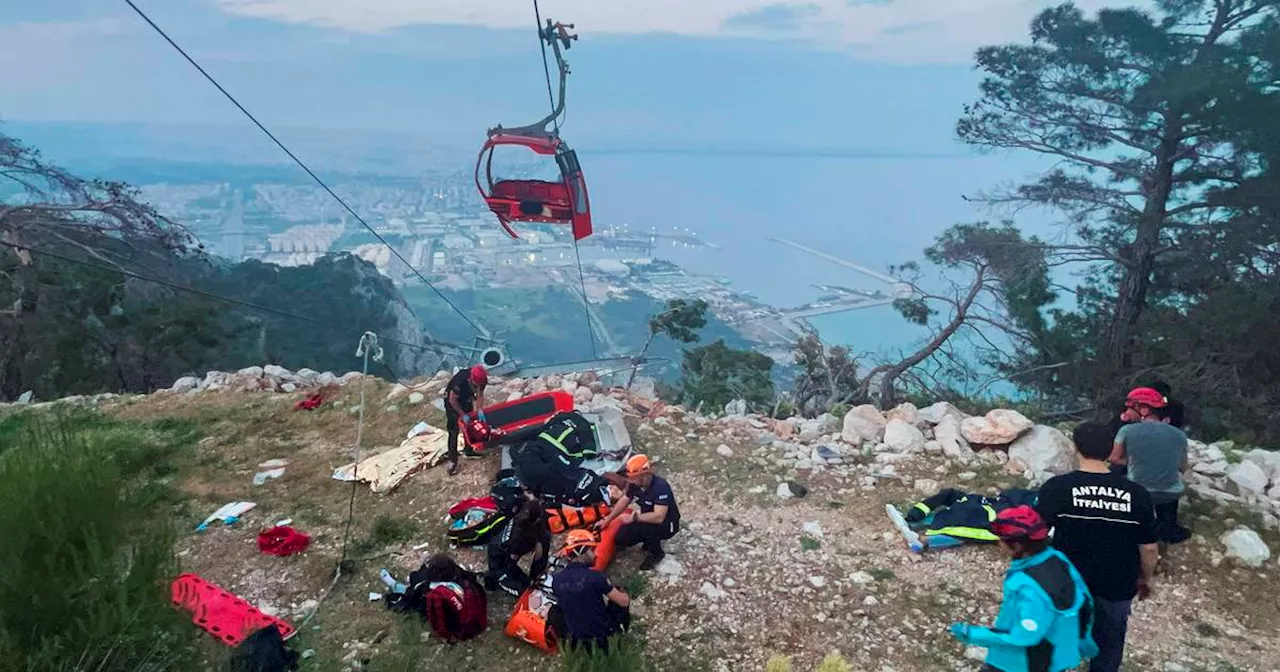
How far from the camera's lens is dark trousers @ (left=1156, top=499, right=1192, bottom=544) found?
5469mm

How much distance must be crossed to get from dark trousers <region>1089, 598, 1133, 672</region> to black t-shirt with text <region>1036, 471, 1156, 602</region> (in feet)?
0.25

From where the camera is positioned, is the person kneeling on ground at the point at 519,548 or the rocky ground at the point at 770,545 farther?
the person kneeling on ground at the point at 519,548

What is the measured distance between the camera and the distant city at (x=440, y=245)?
1615 inches

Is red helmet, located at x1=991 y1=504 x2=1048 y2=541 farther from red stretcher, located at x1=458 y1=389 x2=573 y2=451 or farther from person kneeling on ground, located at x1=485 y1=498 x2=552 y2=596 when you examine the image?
red stretcher, located at x1=458 y1=389 x2=573 y2=451

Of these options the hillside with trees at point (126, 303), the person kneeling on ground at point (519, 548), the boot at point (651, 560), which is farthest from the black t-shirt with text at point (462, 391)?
the boot at point (651, 560)

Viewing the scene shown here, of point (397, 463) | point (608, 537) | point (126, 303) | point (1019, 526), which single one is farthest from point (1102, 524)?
point (126, 303)

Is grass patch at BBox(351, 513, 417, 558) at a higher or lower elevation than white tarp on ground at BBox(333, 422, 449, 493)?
lower

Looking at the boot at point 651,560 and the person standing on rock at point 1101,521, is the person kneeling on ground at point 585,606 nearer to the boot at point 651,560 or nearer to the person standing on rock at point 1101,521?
the boot at point 651,560

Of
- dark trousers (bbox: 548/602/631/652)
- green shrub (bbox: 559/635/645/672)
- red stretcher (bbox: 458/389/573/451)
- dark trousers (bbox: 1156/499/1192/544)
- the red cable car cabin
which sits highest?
the red cable car cabin

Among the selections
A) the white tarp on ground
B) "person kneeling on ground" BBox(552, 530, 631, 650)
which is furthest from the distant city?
"person kneeling on ground" BBox(552, 530, 631, 650)

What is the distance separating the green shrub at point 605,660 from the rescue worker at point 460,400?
385 cm

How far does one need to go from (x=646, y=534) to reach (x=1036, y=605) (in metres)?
3.14

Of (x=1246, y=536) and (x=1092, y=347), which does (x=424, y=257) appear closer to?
(x=1092, y=347)

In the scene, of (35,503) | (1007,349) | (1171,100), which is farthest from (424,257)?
(35,503)
